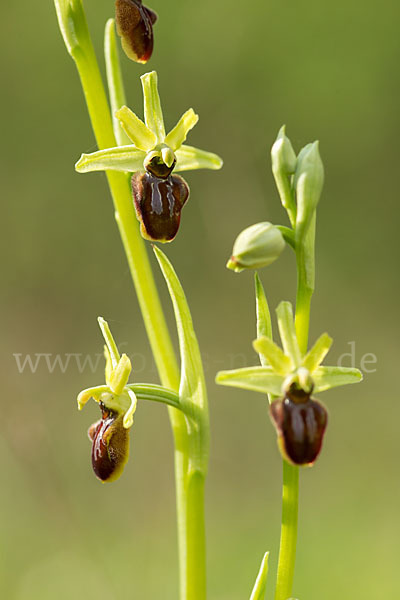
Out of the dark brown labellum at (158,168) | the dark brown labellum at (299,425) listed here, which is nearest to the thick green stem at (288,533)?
the dark brown labellum at (299,425)

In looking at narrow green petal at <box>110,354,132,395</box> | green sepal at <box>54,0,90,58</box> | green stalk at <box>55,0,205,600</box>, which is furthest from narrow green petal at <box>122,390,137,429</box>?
green sepal at <box>54,0,90,58</box>

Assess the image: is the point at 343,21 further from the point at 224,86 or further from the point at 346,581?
the point at 346,581

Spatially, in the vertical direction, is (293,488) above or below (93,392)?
below

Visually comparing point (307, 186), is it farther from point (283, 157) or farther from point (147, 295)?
point (147, 295)

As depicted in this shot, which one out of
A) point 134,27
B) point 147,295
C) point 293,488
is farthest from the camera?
point 147,295

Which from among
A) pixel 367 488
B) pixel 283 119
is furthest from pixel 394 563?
pixel 283 119

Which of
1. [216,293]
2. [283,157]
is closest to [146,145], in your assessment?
[283,157]
